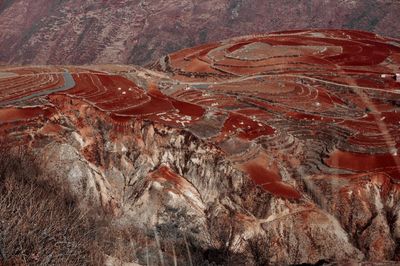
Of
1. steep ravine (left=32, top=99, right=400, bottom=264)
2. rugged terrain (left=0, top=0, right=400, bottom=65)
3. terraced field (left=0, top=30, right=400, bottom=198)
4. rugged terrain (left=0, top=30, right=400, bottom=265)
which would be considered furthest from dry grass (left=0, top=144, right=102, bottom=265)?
rugged terrain (left=0, top=0, right=400, bottom=65)

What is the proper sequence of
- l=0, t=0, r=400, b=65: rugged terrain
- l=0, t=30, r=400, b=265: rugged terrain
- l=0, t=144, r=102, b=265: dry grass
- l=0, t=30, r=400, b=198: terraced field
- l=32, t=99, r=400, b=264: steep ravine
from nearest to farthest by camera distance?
l=0, t=144, r=102, b=265: dry grass → l=32, t=99, r=400, b=264: steep ravine → l=0, t=30, r=400, b=265: rugged terrain → l=0, t=30, r=400, b=198: terraced field → l=0, t=0, r=400, b=65: rugged terrain

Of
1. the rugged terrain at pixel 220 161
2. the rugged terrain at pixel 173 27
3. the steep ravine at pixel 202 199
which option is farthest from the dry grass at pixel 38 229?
the rugged terrain at pixel 173 27

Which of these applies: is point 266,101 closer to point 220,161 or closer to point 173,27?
point 220,161

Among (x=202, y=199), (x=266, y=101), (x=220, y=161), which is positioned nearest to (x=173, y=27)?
(x=266, y=101)

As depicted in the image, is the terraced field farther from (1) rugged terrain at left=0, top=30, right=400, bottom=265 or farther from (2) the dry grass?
(2) the dry grass

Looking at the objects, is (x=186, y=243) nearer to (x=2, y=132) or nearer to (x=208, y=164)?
(x=208, y=164)

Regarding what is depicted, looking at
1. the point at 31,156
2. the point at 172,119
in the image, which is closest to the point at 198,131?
the point at 172,119
